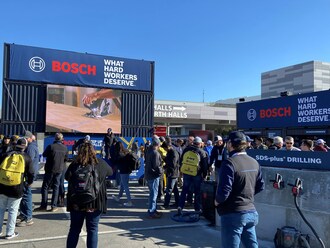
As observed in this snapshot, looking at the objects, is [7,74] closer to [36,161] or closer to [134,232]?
[36,161]

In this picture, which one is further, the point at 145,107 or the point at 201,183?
the point at 145,107

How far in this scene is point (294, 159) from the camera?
218 inches

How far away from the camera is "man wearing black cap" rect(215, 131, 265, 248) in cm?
369

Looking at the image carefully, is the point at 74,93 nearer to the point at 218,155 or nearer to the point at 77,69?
the point at 77,69

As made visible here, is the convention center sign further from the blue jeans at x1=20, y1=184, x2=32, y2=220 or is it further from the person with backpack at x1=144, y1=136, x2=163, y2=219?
the blue jeans at x1=20, y1=184, x2=32, y2=220

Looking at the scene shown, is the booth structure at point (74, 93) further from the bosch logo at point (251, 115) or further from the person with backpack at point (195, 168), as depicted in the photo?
the person with backpack at point (195, 168)

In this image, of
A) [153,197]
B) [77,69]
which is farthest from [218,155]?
[77,69]

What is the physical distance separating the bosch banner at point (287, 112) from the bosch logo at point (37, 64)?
45.5 feet

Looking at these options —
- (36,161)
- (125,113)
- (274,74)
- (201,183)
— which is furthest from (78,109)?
(274,74)

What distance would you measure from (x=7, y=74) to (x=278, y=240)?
1418 cm

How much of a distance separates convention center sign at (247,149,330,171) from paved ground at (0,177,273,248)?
140 cm

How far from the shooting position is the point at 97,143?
1581 centimetres

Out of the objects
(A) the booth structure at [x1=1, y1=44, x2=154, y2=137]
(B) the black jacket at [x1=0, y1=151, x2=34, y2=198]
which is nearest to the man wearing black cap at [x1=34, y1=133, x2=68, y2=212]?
(B) the black jacket at [x1=0, y1=151, x2=34, y2=198]

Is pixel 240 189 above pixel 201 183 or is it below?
above
